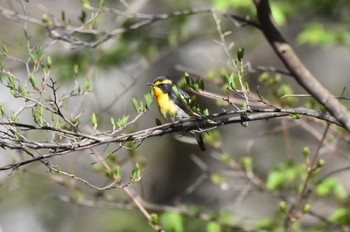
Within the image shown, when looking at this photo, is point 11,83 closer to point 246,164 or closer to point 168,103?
point 168,103

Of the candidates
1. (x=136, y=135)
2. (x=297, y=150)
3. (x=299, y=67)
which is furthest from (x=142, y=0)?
(x=297, y=150)

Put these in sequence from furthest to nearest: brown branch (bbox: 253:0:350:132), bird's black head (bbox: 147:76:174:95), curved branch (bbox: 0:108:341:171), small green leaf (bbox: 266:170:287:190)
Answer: small green leaf (bbox: 266:170:287:190), bird's black head (bbox: 147:76:174:95), brown branch (bbox: 253:0:350:132), curved branch (bbox: 0:108:341:171)

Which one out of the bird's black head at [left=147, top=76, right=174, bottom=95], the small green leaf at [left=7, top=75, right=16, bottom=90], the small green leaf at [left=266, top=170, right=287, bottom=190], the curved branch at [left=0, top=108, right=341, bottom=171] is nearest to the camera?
the curved branch at [left=0, top=108, right=341, bottom=171]

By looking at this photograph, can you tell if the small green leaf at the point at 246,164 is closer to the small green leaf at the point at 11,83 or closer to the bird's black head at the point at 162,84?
the bird's black head at the point at 162,84

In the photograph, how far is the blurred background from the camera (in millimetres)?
4445

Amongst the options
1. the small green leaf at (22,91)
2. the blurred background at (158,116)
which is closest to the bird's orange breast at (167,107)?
the blurred background at (158,116)

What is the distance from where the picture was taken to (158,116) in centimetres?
753

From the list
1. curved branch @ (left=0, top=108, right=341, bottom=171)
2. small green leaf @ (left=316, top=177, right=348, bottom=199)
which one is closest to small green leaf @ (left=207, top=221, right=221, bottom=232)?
small green leaf @ (left=316, top=177, right=348, bottom=199)

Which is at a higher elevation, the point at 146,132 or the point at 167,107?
the point at 167,107

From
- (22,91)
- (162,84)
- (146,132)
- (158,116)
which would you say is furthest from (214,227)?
(158,116)

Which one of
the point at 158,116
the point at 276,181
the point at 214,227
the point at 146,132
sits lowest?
the point at 214,227

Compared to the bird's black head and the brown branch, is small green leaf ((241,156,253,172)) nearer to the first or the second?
the bird's black head

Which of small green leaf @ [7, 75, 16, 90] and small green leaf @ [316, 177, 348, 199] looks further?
small green leaf @ [316, 177, 348, 199]

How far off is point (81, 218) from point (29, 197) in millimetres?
1042
